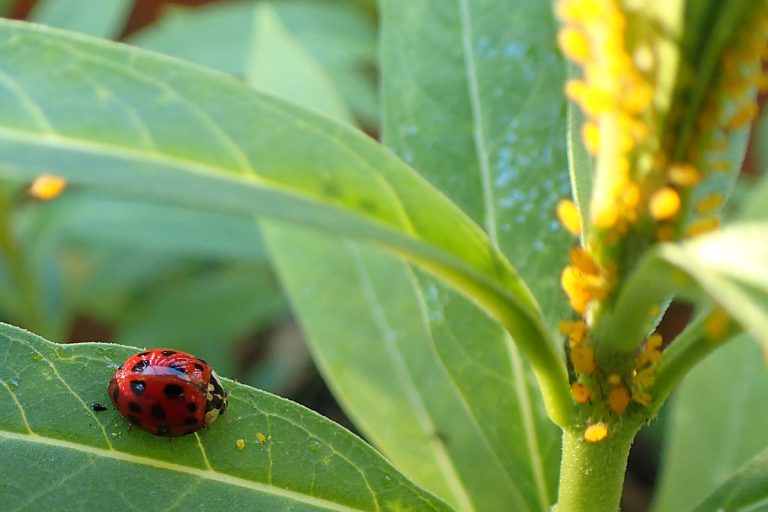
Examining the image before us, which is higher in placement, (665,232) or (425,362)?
(665,232)

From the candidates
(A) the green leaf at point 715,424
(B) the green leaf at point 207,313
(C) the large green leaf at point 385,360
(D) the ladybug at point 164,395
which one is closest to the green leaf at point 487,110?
(C) the large green leaf at point 385,360

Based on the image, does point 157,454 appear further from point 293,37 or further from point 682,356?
point 293,37

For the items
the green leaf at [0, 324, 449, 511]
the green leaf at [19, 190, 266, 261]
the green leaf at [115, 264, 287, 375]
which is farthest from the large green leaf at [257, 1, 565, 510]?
the green leaf at [115, 264, 287, 375]

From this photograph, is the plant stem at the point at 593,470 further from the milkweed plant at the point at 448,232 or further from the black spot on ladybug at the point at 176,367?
the black spot on ladybug at the point at 176,367

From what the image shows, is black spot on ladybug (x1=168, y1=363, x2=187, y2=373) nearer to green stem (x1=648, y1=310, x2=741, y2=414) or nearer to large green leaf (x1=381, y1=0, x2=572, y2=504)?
large green leaf (x1=381, y1=0, x2=572, y2=504)

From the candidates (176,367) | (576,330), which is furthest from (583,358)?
(176,367)

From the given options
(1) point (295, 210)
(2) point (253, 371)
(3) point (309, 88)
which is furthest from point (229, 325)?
(1) point (295, 210)

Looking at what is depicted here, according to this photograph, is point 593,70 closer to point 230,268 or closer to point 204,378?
point 204,378
